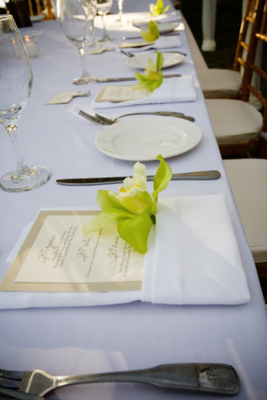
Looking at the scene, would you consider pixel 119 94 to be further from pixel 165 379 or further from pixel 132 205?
pixel 165 379

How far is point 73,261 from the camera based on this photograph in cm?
46

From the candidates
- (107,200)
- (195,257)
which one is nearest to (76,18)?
(107,200)

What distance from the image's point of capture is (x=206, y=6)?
435 cm

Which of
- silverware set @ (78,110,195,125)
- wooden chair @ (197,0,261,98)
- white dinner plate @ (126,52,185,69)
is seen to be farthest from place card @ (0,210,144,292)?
wooden chair @ (197,0,261,98)

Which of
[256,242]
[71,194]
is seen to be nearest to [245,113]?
[256,242]

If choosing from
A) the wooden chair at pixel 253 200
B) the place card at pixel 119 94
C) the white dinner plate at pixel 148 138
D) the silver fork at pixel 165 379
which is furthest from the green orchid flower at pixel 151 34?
the silver fork at pixel 165 379

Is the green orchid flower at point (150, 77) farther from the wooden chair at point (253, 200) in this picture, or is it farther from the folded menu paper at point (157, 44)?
the folded menu paper at point (157, 44)

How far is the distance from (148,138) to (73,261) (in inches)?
16.4

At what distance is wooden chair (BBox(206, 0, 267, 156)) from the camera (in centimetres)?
142

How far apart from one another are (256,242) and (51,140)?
560 mm

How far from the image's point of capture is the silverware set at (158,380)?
31cm

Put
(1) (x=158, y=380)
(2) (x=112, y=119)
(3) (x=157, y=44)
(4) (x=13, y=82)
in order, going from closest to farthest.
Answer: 1. (1) (x=158, y=380)
2. (4) (x=13, y=82)
3. (2) (x=112, y=119)
4. (3) (x=157, y=44)

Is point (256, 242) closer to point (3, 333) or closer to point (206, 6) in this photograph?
point (3, 333)

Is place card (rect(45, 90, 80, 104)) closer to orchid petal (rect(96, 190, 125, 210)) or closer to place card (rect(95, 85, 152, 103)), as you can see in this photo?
place card (rect(95, 85, 152, 103))
